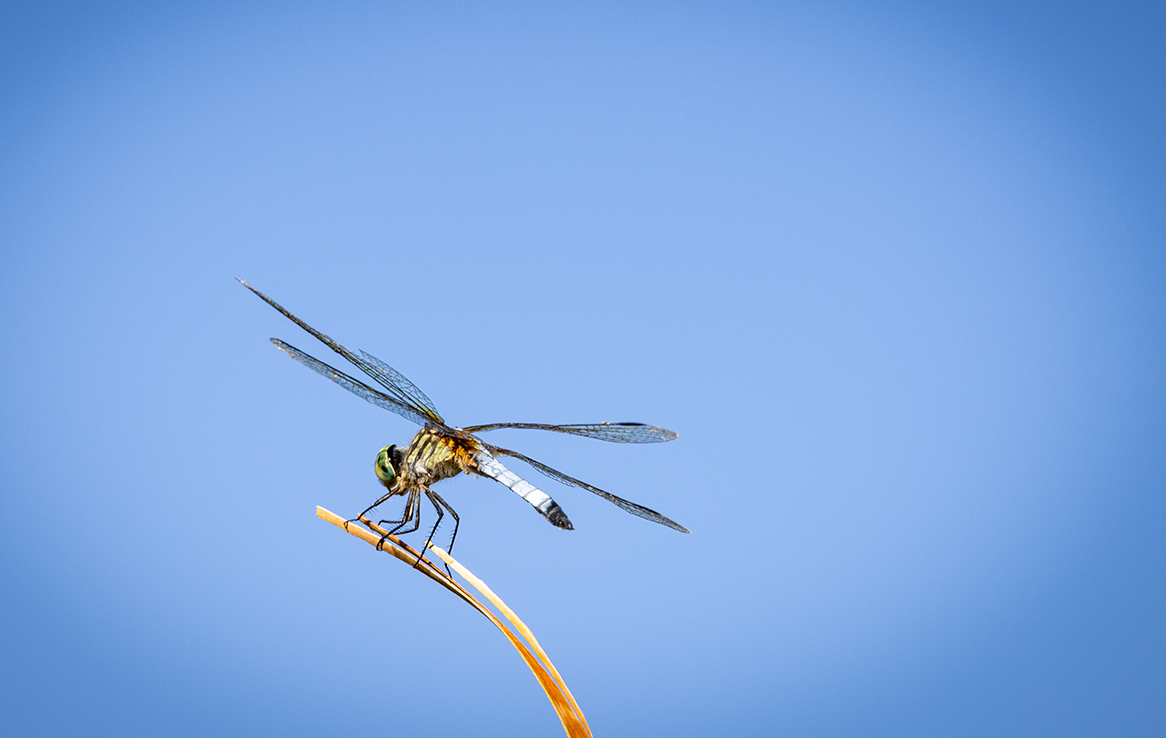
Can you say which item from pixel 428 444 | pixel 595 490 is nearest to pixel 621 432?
pixel 595 490

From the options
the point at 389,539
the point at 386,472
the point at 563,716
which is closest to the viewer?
the point at 563,716

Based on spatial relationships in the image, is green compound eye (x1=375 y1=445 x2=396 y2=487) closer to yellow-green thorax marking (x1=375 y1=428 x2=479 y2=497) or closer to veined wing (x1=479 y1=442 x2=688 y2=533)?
yellow-green thorax marking (x1=375 y1=428 x2=479 y2=497)

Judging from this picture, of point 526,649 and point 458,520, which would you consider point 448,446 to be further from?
point 526,649

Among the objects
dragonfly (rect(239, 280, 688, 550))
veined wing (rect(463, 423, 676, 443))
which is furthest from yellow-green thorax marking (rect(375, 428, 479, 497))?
veined wing (rect(463, 423, 676, 443))

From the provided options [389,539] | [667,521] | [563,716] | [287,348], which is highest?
[287,348]

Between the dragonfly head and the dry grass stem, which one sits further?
the dragonfly head

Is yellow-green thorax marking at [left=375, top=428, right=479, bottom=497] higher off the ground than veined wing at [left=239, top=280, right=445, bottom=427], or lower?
lower

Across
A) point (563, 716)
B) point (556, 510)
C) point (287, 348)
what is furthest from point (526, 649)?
point (287, 348)

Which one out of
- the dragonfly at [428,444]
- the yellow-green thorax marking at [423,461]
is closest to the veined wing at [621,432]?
the dragonfly at [428,444]

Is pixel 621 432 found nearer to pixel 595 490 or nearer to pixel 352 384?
pixel 595 490
